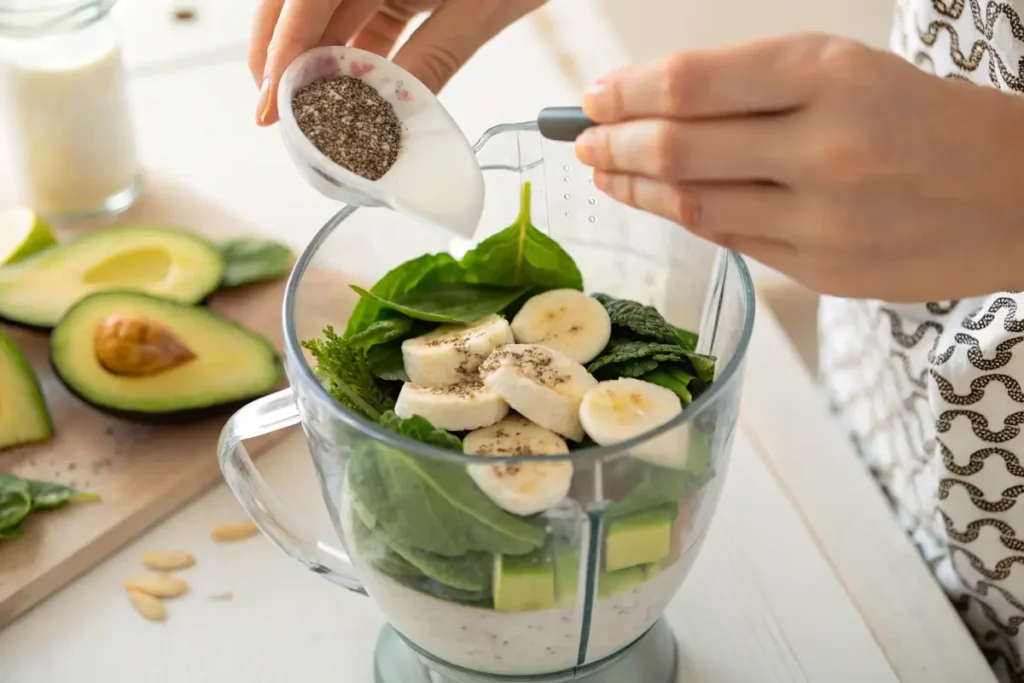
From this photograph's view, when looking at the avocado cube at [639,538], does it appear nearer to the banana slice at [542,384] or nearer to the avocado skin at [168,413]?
the banana slice at [542,384]

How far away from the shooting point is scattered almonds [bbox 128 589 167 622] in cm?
70

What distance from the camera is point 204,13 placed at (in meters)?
1.24

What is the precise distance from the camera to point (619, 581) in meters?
0.53

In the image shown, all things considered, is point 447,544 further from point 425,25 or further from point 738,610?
point 425,25

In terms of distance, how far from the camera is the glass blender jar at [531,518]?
1.62ft

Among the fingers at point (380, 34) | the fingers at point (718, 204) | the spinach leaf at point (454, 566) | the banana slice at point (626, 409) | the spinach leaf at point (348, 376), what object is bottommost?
the spinach leaf at point (454, 566)

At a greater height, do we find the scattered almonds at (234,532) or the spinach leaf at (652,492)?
the spinach leaf at (652,492)

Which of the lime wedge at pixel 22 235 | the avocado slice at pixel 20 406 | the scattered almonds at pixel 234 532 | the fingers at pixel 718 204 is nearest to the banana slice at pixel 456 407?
the fingers at pixel 718 204

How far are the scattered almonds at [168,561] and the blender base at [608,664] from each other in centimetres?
15

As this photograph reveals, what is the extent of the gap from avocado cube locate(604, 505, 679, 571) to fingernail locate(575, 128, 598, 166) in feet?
0.54

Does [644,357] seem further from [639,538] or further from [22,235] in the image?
[22,235]

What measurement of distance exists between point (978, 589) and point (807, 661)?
0.19m

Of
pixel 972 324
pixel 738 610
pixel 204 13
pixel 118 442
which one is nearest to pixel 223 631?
pixel 118 442

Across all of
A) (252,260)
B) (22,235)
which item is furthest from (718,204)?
(22,235)
